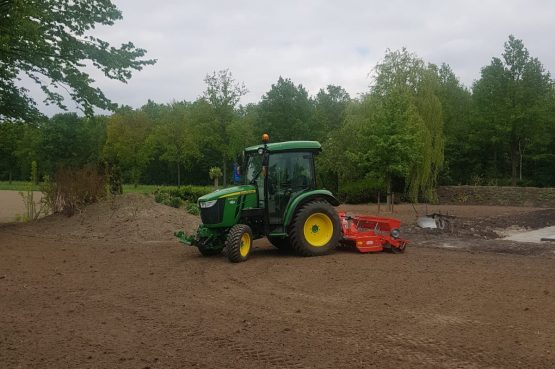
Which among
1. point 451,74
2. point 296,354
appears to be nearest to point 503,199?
point 451,74

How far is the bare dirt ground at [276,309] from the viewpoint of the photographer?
16.1 ft

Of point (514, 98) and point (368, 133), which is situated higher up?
point (514, 98)

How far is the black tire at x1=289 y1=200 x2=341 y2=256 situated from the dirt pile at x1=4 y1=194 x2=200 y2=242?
4.73 metres

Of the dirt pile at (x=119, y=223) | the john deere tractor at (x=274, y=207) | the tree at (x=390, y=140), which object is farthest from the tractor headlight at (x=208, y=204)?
the tree at (x=390, y=140)

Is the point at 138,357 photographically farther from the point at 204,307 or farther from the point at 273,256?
the point at 273,256

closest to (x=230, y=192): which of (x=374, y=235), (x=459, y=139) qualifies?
(x=374, y=235)

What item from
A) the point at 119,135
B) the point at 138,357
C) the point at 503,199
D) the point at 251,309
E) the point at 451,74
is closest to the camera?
the point at 138,357

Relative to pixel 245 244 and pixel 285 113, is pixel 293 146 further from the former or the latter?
pixel 285 113

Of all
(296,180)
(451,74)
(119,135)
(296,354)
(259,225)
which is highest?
(451,74)

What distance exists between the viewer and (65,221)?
15.6 m

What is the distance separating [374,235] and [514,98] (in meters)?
34.1

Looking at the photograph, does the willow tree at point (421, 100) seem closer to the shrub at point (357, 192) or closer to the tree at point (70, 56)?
the shrub at point (357, 192)

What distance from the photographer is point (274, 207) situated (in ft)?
34.4

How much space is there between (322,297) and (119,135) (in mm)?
42342
